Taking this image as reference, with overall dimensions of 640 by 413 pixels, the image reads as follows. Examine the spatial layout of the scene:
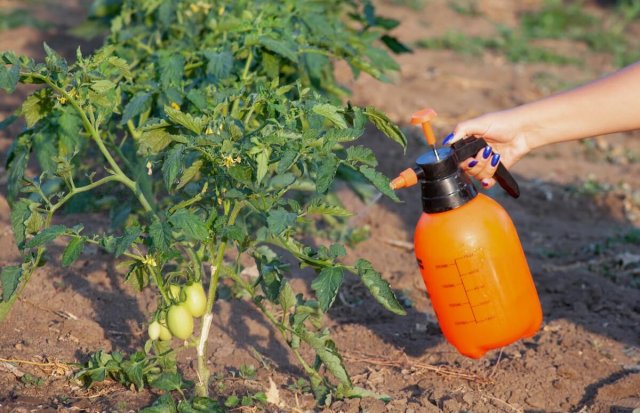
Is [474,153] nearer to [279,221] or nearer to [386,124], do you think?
[386,124]

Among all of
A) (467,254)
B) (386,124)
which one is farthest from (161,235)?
(467,254)

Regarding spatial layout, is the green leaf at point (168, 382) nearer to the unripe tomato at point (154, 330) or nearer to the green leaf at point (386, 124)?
the unripe tomato at point (154, 330)

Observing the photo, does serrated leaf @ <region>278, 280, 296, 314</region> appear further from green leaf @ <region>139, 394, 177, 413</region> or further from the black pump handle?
the black pump handle

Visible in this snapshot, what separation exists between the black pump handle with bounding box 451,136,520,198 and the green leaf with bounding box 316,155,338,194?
0.36 metres

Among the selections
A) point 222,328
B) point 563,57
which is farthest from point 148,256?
point 563,57

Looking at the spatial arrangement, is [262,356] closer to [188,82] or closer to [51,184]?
[188,82]

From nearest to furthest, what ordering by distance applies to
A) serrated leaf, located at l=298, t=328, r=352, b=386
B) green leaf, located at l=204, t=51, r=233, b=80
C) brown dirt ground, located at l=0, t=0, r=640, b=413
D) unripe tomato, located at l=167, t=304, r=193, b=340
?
unripe tomato, located at l=167, t=304, r=193, b=340
serrated leaf, located at l=298, t=328, r=352, b=386
brown dirt ground, located at l=0, t=0, r=640, b=413
green leaf, located at l=204, t=51, r=233, b=80

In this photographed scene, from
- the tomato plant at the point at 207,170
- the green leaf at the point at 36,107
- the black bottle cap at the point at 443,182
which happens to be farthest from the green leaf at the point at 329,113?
the green leaf at the point at 36,107

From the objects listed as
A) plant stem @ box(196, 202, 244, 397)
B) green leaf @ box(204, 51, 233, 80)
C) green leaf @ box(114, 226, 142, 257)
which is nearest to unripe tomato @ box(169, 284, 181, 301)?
plant stem @ box(196, 202, 244, 397)

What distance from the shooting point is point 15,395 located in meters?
2.77

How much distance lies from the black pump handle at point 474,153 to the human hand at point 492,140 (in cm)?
2

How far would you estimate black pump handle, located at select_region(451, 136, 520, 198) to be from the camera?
273cm

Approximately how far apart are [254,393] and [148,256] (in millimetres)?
549

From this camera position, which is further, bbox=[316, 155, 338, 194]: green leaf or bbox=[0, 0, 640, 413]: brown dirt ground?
bbox=[0, 0, 640, 413]: brown dirt ground
